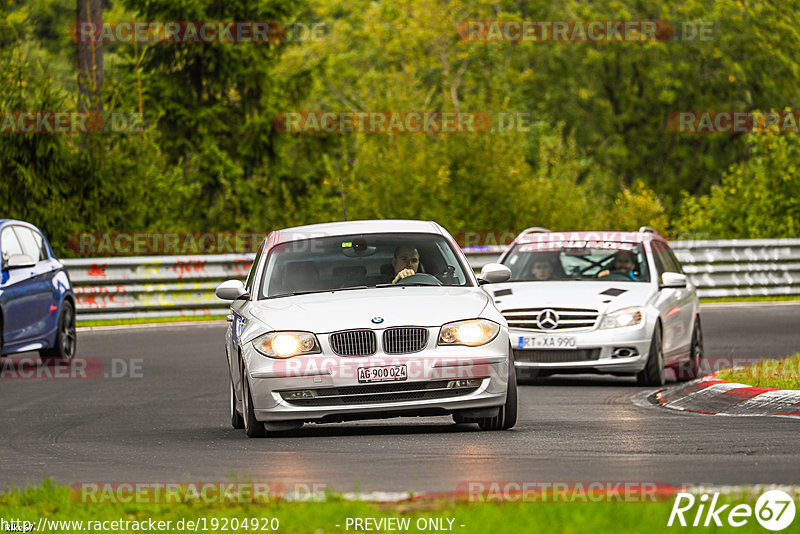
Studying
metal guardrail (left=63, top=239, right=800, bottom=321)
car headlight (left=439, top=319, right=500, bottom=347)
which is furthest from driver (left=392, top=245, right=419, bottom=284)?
metal guardrail (left=63, top=239, right=800, bottom=321)

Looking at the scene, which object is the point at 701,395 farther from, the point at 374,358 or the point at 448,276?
the point at 374,358

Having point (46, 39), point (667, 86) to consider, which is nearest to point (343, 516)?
point (667, 86)

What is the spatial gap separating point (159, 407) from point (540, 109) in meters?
53.2

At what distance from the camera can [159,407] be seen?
15133 mm

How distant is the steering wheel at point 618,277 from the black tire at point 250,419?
6766 millimetres

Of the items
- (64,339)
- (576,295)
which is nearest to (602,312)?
(576,295)

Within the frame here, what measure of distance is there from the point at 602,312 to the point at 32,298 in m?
6.80

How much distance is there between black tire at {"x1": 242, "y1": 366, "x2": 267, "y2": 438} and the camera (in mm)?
11633

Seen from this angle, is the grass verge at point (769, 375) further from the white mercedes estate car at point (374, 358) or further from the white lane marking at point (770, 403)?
the white mercedes estate car at point (374, 358)

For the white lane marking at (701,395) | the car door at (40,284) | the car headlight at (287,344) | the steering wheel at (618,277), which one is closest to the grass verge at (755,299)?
the steering wheel at (618,277)

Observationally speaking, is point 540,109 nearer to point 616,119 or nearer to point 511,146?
point 616,119

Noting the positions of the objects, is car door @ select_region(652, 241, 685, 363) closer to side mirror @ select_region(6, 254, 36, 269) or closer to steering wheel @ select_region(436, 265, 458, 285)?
steering wheel @ select_region(436, 265, 458, 285)

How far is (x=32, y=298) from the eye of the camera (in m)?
19.2

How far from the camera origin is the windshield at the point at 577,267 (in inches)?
703
